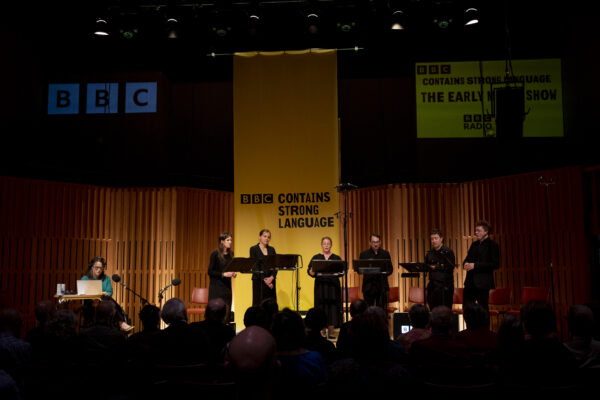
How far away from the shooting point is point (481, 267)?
6977mm

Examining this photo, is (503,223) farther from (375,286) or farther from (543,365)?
(543,365)

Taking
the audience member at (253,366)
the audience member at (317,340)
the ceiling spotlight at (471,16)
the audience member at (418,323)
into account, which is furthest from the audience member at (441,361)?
the ceiling spotlight at (471,16)

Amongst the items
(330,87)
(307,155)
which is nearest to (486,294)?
(307,155)

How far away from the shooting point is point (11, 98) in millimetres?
9672

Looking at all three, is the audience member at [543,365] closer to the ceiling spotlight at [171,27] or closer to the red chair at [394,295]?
the red chair at [394,295]

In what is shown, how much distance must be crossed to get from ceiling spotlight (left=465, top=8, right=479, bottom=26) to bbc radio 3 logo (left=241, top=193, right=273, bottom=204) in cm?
410

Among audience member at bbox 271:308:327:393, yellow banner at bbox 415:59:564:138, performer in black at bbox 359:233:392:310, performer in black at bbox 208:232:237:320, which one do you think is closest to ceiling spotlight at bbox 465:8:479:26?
yellow banner at bbox 415:59:564:138

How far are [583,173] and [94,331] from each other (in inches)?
294

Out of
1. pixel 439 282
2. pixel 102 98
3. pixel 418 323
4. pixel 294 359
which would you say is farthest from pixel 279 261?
pixel 102 98

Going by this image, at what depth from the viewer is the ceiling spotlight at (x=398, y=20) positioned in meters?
8.33

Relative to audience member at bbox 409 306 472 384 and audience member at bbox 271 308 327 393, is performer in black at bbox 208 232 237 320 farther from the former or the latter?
audience member at bbox 271 308 327 393

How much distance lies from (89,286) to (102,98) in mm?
5212

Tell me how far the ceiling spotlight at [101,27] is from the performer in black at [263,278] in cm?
416

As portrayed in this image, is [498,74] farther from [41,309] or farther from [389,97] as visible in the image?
[41,309]
